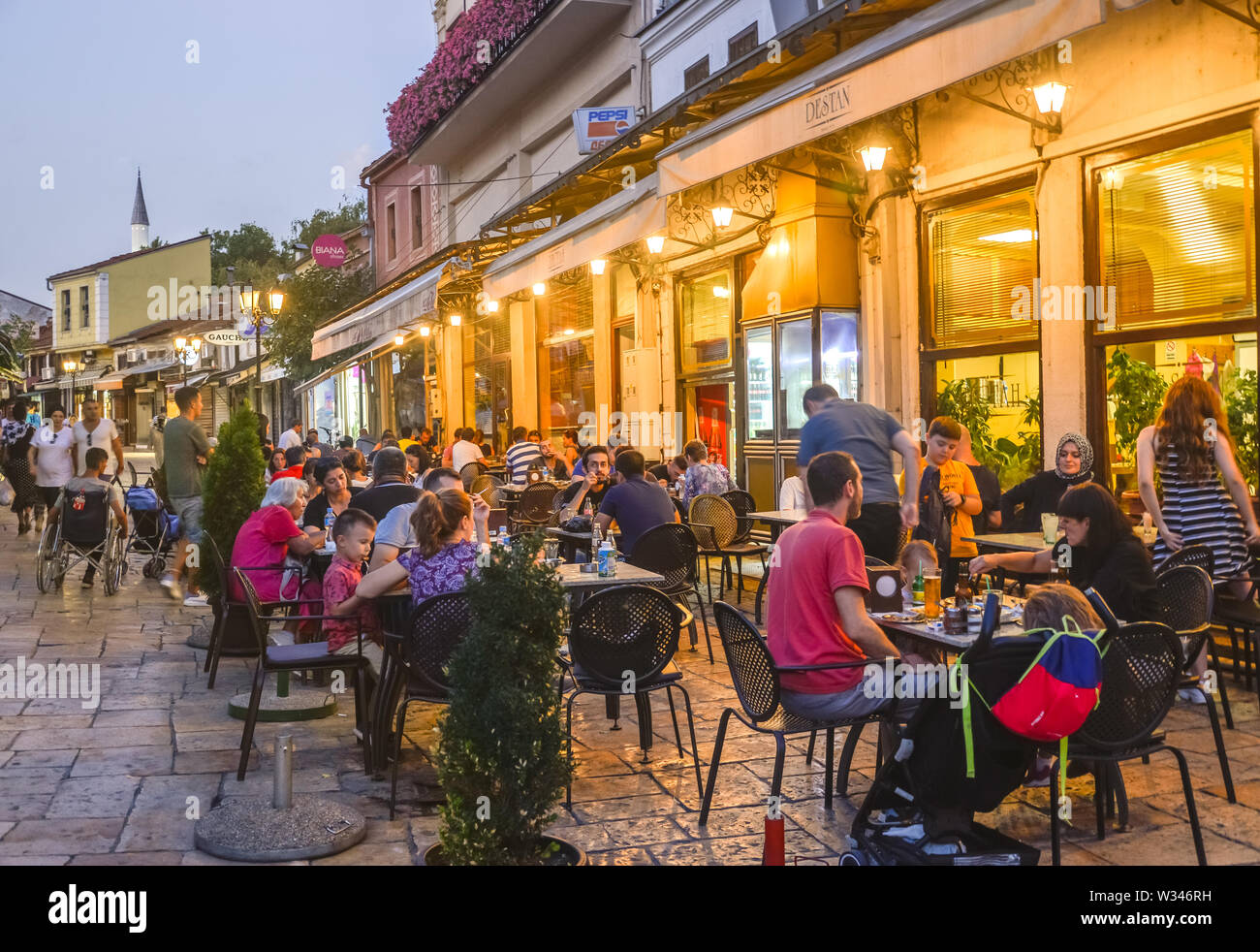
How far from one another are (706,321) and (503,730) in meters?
11.5

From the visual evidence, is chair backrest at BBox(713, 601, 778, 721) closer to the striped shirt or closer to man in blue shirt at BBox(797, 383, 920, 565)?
man in blue shirt at BBox(797, 383, 920, 565)

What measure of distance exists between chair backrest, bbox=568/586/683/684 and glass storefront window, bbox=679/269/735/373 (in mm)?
8974

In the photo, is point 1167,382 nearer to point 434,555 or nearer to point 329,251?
point 434,555

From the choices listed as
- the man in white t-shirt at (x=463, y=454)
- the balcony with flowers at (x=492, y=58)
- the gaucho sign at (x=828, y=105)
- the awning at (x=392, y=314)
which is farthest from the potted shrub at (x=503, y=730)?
the balcony with flowers at (x=492, y=58)

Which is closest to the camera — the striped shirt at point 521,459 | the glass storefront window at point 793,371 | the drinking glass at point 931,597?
the drinking glass at point 931,597

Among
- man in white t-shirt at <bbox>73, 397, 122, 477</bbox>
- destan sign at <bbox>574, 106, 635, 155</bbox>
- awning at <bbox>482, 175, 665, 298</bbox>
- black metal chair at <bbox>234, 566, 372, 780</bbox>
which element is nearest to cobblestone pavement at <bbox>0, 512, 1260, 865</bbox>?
black metal chair at <bbox>234, 566, 372, 780</bbox>

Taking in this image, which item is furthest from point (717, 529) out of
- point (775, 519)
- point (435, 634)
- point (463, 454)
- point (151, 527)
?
point (151, 527)

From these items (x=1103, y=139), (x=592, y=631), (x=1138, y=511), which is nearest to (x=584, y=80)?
(x=1103, y=139)

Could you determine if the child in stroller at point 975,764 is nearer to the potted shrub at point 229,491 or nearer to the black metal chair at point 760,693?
the black metal chair at point 760,693

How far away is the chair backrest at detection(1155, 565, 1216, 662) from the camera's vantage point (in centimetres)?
519

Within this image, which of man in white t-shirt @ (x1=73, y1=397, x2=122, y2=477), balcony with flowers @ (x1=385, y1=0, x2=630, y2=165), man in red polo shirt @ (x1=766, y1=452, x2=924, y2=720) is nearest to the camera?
man in red polo shirt @ (x1=766, y1=452, x2=924, y2=720)

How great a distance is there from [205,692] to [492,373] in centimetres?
1699

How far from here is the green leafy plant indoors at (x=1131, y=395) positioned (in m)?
8.41

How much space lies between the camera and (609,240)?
11.0m
